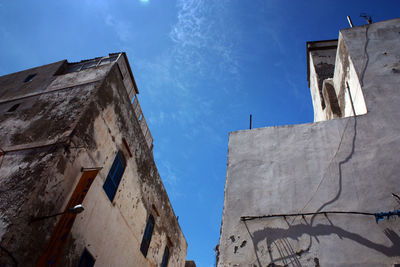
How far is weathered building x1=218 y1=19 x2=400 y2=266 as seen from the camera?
401 centimetres

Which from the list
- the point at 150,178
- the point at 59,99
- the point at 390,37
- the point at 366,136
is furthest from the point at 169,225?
the point at 390,37

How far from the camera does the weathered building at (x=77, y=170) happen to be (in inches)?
208

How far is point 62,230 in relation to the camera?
5625 millimetres

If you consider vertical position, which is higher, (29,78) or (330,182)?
(29,78)

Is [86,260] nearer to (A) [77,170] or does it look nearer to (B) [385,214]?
(A) [77,170]

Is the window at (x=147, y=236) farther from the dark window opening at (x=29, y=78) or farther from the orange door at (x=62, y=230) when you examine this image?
the dark window opening at (x=29, y=78)

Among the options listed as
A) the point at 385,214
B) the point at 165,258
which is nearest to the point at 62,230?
the point at 385,214

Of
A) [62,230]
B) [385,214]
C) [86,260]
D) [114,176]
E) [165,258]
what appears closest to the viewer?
[385,214]

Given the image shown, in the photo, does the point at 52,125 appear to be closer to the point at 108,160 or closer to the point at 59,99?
the point at 59,99

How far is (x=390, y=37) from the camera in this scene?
6.41 meters

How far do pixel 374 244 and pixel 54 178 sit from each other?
226 inches

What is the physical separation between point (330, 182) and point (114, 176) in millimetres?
5967

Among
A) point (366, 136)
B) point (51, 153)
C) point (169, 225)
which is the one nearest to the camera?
point (366, 136)

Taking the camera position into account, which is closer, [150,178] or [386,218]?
[386,218]
